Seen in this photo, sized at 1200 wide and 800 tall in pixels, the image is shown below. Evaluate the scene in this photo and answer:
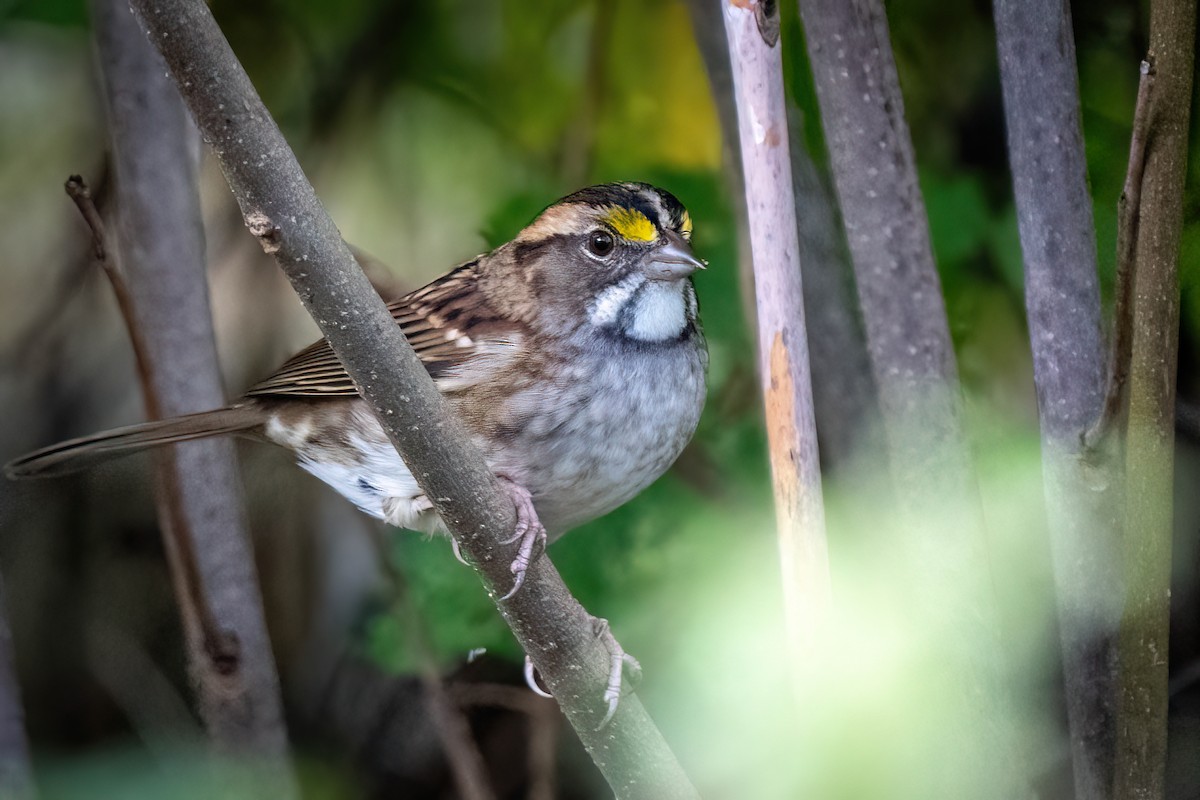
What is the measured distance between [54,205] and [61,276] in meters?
0.21

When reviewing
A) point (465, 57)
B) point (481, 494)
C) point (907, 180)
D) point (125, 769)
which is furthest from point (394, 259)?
point (481, 494)

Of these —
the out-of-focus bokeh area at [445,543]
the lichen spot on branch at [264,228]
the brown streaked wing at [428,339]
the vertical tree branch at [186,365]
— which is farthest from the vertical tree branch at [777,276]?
the vertical tree branch at [186,365]

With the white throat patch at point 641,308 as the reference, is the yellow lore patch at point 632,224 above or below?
above

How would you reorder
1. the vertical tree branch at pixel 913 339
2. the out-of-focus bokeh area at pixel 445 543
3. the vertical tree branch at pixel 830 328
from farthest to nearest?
the vertical tree branch at pixel 830 328
the out-of-focus bokeh area at pixel 445 543
the vertical tree branch at pixel 913 339

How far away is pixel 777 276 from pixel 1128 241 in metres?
0.48

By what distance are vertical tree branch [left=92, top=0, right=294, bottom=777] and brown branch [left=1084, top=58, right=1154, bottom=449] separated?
1.87 metres

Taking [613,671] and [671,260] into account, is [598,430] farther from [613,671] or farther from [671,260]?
[613,671]

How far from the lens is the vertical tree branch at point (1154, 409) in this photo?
1.63 meters

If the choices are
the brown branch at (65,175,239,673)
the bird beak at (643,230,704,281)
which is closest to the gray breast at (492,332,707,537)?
the bird beak at (643,230,704,281)

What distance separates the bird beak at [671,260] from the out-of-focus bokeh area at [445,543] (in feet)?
1.55

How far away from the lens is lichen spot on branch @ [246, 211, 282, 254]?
1.25m

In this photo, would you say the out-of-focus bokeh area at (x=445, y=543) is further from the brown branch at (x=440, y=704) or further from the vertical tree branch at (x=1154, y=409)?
the vertical tree branch at (x=1154, y=409)

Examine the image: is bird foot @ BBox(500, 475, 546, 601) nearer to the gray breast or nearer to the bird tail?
the gray breast

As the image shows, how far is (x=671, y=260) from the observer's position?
2.15 m
